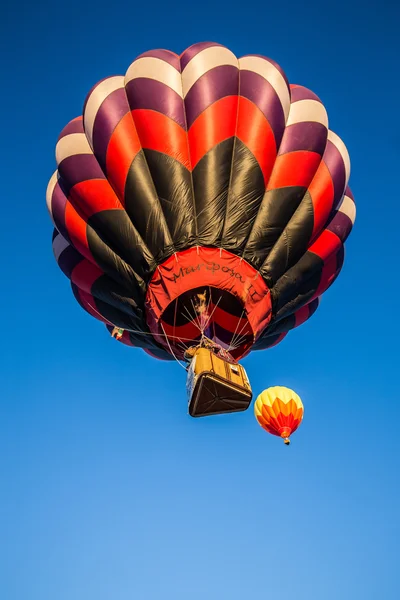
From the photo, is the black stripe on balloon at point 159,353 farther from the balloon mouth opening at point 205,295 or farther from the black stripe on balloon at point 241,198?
the black stripe on balloon at point 241,198

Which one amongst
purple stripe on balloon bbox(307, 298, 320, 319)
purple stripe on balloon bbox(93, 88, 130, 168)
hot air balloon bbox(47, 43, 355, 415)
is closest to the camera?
hot air balloon bbox(47, 43, 355, 415)

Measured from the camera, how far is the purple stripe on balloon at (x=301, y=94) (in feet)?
24.4

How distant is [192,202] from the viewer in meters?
6.48

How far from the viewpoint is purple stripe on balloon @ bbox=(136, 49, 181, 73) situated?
23.6 feet

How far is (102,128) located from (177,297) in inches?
97.8

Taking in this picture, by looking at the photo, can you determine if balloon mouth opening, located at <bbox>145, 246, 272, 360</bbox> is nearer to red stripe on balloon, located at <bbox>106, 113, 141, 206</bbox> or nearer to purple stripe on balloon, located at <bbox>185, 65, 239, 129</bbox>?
red stripe on balloon, located at <bbox>106, 113, 141, 206</bbox>

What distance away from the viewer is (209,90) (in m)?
6.87

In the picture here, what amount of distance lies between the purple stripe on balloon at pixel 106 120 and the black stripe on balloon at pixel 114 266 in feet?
3.27

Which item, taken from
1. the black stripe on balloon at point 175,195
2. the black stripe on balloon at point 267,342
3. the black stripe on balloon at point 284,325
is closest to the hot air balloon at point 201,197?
the black stripe on balloon at point 175,195

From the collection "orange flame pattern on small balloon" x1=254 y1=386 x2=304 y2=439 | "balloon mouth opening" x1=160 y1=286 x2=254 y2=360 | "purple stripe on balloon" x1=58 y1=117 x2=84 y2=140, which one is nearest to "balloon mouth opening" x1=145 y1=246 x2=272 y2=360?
"balloon mouth opening" x1=160 y1=286 x2=254 y2=360

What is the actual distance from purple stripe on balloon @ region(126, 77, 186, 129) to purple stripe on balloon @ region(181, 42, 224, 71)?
567mm

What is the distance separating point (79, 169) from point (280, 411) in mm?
4233

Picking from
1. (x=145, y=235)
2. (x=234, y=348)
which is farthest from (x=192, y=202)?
(x=234, y=348)

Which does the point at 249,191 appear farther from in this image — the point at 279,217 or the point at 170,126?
the point at 170,126
